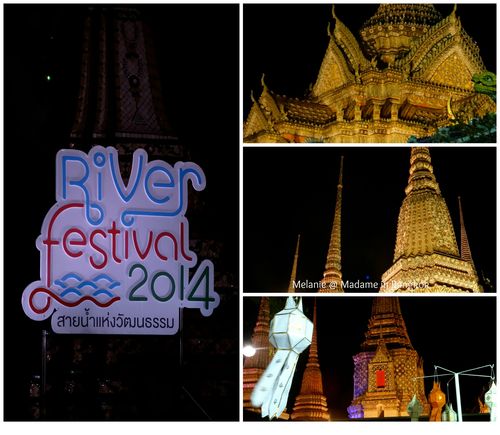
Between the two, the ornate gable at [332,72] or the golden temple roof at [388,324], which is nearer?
the golden temple roof at [388,324]

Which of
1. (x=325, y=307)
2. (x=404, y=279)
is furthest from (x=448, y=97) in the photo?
(x=325, y=307)

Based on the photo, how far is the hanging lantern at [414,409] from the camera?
3932mm

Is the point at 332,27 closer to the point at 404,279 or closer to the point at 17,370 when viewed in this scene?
the point at 404,279

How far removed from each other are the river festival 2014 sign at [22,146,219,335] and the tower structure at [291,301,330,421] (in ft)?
1.92

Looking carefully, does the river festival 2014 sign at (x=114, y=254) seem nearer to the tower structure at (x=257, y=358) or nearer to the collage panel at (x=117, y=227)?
the collage panel at (x=117, y=227)

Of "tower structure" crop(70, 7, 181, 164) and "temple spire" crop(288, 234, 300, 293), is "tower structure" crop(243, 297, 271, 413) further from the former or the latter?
"tower structure" crop(70, 7, 181, 164)

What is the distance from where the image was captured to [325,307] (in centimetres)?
394

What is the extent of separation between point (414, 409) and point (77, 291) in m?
1.77

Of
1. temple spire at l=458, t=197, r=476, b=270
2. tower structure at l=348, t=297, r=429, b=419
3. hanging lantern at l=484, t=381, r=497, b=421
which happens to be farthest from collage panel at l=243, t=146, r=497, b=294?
hanging lantern at l=484, t=381, r=497, b=421

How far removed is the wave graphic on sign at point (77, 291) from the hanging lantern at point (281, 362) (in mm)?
820

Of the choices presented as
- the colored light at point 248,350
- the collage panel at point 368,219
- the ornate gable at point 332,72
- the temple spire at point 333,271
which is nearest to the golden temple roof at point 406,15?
the ornate gable at point 332,72

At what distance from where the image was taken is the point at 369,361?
3982mm

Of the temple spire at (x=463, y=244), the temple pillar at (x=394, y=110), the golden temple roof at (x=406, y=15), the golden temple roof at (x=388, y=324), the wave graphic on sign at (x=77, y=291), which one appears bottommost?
the golden temple roof at (x=388, y=324)

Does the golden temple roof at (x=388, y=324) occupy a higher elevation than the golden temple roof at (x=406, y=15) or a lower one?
lower
